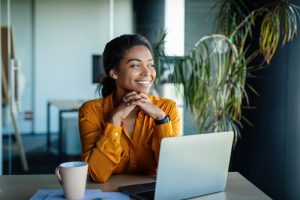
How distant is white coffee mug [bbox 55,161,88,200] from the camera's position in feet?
3.59

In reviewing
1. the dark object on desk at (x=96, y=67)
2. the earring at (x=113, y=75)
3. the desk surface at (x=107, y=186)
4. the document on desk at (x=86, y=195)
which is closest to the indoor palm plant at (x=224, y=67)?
the dark object on desk at (x=96, y=67)

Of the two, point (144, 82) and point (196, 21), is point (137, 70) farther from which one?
point (196, 21)

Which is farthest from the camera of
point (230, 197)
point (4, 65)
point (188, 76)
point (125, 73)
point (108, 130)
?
point (4, 65)

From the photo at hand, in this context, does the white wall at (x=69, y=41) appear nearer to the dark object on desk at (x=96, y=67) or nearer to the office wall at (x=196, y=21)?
the dark object on desk at (x=96, y=67)

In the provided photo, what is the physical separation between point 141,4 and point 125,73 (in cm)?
234

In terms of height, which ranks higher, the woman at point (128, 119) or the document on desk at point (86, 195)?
the woman at point (128, 119)

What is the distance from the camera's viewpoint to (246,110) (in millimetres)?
3441

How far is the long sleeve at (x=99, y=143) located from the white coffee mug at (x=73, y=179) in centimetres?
25

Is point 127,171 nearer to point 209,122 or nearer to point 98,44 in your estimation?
point 209,122

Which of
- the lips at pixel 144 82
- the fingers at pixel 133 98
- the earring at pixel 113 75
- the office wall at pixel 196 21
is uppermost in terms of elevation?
the office wall at pixel 196 21

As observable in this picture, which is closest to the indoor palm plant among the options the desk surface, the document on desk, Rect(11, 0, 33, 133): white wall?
Rect(11, 0, 33, 133): white wall

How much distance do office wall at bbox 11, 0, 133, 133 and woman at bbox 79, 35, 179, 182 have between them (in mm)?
2206

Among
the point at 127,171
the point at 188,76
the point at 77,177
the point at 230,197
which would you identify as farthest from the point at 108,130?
the point at 188,76

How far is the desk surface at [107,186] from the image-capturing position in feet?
3.92
